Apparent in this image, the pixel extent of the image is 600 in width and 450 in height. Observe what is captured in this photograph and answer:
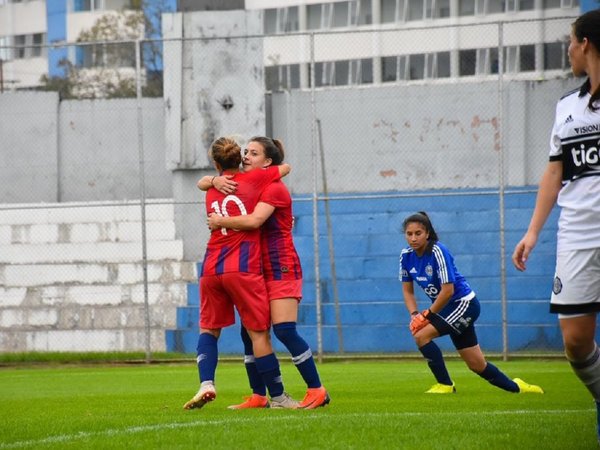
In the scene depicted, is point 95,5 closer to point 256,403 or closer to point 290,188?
point 290,188

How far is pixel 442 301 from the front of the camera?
10.1 metres

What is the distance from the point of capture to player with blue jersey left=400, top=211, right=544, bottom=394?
1016 cm

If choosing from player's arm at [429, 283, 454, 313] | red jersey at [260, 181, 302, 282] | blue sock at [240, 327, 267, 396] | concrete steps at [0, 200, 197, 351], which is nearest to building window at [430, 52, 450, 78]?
concrete steps at [0, 200, 197, 351]

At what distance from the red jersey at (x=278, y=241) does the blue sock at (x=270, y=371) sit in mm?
563

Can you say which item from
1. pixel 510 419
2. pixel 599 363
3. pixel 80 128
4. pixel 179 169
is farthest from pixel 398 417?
pixel 80 128

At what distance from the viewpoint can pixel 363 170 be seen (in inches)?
878

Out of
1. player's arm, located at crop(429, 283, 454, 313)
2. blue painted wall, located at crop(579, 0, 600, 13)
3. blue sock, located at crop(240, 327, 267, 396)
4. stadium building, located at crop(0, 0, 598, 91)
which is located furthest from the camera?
stadium building, located at crop(0, 0, 598, 91)

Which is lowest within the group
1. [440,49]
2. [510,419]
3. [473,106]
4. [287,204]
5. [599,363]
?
[510,419]

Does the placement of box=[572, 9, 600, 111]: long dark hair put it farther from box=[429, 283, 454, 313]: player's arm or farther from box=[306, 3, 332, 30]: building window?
box=[306, 3, 332, 30]: building window

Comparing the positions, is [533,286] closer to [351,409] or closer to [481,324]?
[481,324]

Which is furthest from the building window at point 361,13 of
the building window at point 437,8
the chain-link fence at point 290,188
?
the chain-link fence at point 290,188

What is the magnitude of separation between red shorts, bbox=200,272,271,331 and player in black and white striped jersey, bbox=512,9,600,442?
9.16 ft

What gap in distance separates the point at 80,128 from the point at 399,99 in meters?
6.25

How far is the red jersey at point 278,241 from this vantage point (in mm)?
8625
